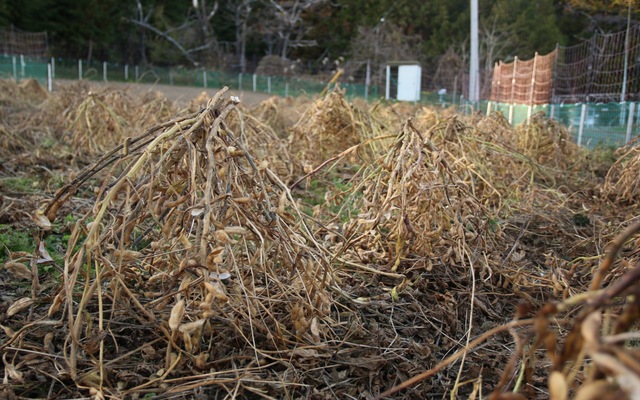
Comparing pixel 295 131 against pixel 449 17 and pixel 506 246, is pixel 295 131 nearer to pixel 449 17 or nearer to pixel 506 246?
pixel 506 246

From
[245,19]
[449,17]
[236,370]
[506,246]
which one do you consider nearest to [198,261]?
Answer: [236,370]

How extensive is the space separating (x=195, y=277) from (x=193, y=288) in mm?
128

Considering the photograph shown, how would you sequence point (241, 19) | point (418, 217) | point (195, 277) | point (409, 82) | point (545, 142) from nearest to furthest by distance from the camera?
point (195, 277) < point (418, 217) < point (545, 142) < point (409, 82) < point (241, 19)

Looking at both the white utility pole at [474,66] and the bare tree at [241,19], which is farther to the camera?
the bare tree at [241,19]

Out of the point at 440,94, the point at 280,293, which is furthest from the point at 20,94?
the point at 280,293

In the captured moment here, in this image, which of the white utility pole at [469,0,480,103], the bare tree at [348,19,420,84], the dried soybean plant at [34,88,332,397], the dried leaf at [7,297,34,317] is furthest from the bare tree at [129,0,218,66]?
the dried leaf at [7,297,34,317]

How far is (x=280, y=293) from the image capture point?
2256 mm

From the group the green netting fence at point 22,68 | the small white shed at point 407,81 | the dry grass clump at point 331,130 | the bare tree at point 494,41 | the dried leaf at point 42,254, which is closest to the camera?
the dried leaf at point 42,254

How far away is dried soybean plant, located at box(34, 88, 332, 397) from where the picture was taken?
1.88 metres

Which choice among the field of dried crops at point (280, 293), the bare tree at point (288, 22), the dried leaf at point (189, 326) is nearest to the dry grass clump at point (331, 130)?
the field of dried crops at point (280, 293)

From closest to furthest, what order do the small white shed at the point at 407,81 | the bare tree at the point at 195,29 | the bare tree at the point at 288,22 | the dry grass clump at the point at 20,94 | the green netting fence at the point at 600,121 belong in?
1. the green netting fence at the point at 600,121
2. the dry grass clump at the point at 20,94
3. the small white shed at the point at 407,81
4. the bare tree at the point at 195,29
5. the bare tree at the point at 288,22

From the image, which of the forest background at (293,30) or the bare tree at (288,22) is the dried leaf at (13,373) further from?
the bare tree at (288,22)

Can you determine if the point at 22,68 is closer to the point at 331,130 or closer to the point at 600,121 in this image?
the point at 331,130

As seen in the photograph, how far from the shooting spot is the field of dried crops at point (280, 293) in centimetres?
182
